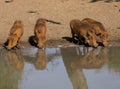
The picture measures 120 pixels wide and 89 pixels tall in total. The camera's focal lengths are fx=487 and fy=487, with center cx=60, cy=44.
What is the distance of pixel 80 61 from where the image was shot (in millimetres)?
13570

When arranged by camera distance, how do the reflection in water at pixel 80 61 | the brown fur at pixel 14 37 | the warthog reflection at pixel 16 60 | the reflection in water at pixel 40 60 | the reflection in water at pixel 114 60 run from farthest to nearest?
the brown fur at pixel 14 37 < the warthog reflection at pixel 16 60 < the reflection in water at pixel 40 60 < the reflection in water at pixel 114 60 < the reflection in water at pixel 80 61

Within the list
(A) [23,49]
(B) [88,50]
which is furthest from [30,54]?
(B) [88,50]

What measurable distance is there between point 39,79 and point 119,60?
Result: 2820 millimetres

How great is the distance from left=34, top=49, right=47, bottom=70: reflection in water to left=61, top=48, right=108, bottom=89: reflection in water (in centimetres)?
57

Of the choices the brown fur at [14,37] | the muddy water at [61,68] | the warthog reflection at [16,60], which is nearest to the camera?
the muddy water at [61,68]

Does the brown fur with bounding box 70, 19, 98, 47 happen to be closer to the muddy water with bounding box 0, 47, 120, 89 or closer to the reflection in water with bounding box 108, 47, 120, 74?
the muddy water with bounding box 0, 47, 120, 89

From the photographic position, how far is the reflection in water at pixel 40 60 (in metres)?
13.3

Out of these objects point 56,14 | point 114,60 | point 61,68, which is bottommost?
point 56,14

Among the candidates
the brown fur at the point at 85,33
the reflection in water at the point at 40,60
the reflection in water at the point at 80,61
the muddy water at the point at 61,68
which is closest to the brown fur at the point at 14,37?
the muddy water at the point at 61,68

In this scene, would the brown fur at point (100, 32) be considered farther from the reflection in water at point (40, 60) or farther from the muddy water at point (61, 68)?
the reflection in water at point (40, 60)

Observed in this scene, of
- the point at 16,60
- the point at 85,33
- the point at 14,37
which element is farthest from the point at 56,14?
the point at 16,60

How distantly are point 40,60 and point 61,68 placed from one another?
1.21 meters

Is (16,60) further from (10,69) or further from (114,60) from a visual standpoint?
(114,60)

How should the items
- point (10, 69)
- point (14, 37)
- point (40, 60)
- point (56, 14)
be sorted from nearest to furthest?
1. point (10, 69)
2. point (40, 60)
3. point (14, 37)
4. point (56, 14)
